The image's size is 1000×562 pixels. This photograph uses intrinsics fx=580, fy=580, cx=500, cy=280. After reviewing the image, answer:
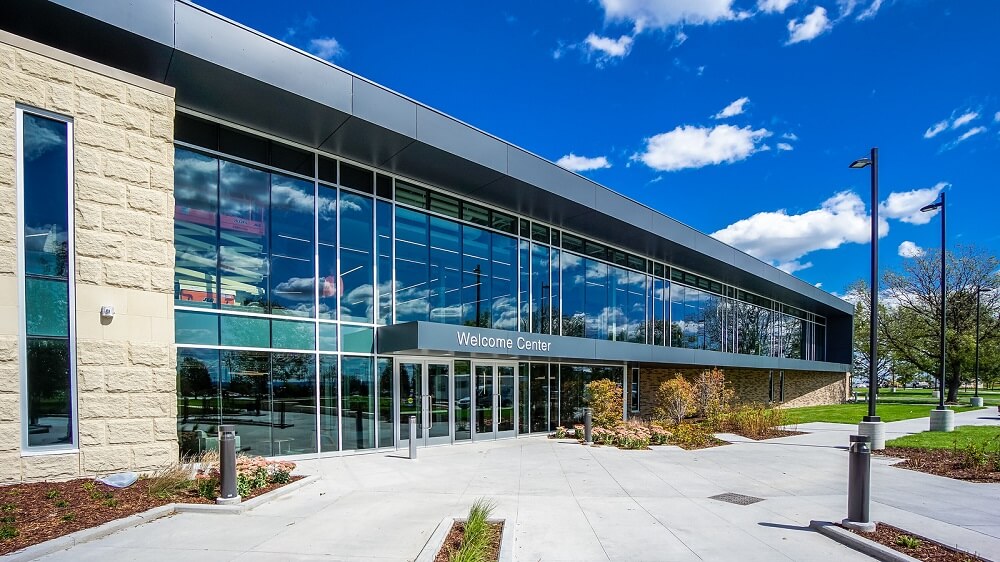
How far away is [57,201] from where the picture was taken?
9.06 m

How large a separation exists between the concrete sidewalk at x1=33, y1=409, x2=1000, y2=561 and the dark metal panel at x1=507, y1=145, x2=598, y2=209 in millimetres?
7637

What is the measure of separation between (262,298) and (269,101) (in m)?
4.29

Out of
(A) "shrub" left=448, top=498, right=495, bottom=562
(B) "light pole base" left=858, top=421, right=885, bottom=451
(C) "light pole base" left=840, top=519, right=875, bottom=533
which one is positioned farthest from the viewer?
(B) "light pole base" left=858, top=421, right=885, bottom=451

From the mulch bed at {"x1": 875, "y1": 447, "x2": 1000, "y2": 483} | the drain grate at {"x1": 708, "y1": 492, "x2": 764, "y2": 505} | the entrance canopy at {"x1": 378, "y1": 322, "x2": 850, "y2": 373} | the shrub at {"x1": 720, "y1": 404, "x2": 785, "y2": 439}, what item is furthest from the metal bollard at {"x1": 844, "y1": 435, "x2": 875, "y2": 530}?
the shrub at {"x1": 720, "y1": 404, "x2": 785, "y2": 439}

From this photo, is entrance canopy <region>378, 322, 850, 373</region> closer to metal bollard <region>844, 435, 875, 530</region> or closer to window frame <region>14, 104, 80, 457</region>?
window frame <region>14, 104, 80, 457</region>

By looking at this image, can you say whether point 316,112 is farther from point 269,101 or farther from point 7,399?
point 7,399

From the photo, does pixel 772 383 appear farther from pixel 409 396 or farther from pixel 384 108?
pixel 384 108

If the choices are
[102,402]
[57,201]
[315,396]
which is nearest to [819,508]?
[315,396]

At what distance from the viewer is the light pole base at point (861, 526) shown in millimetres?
7191

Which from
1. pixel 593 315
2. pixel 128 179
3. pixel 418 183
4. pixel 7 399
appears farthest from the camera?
pixel 593 315

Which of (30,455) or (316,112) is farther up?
(316,112)

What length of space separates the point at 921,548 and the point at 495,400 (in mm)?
12713

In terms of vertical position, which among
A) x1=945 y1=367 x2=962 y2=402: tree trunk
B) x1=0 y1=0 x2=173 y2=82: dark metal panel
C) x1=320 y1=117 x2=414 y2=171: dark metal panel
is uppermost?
x1=0 y1=0 x2=173 y2=82: dark metal panel

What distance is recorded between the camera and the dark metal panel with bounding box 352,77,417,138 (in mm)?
12461
